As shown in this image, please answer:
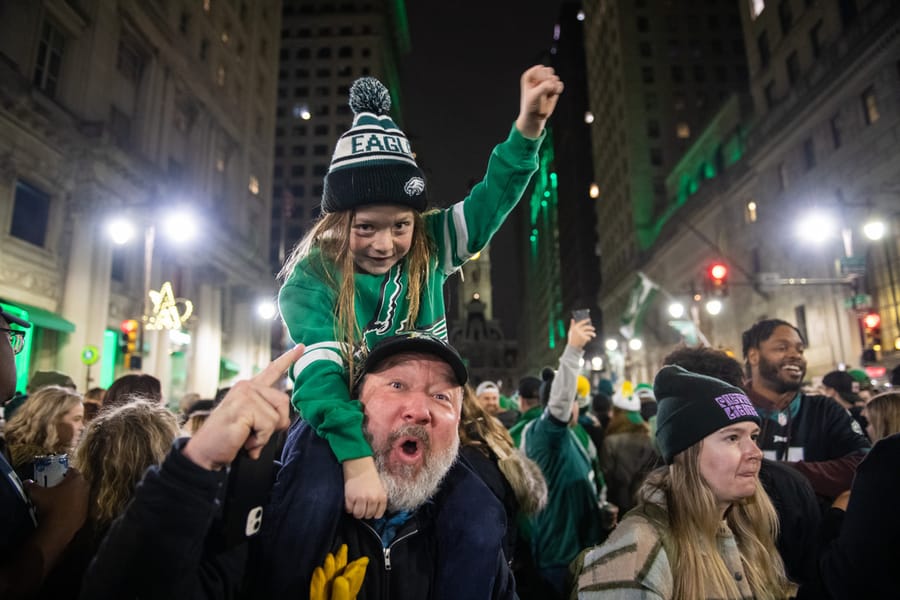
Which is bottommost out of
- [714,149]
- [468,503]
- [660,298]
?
[468,503]

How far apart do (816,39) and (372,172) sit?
38415 mm

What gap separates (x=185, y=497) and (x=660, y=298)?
62250 millimetres

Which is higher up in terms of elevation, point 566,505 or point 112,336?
point 112,336

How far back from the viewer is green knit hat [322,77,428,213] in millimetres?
2893

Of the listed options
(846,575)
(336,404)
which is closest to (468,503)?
(336,404)

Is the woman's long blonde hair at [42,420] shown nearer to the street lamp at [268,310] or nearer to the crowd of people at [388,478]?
the crowd of people at [388,478]

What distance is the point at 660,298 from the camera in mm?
59625

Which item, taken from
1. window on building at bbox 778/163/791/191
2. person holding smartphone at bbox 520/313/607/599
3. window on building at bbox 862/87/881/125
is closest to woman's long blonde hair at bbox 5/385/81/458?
person holding smartphone at bbox 520/313/607/599

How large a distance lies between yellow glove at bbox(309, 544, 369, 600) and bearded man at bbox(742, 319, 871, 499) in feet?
12.1

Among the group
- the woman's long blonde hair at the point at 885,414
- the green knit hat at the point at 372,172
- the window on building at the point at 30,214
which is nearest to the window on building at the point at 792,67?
the woman's long blonde hair at the point at 885,414

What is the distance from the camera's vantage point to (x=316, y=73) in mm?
102438

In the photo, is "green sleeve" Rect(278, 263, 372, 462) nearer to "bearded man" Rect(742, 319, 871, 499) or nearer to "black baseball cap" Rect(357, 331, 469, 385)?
"black baseball cap" Rect(357, 331, 469, 385)

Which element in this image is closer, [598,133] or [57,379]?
[57,379]

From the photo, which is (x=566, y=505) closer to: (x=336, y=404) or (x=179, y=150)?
(x=336, y=404)
